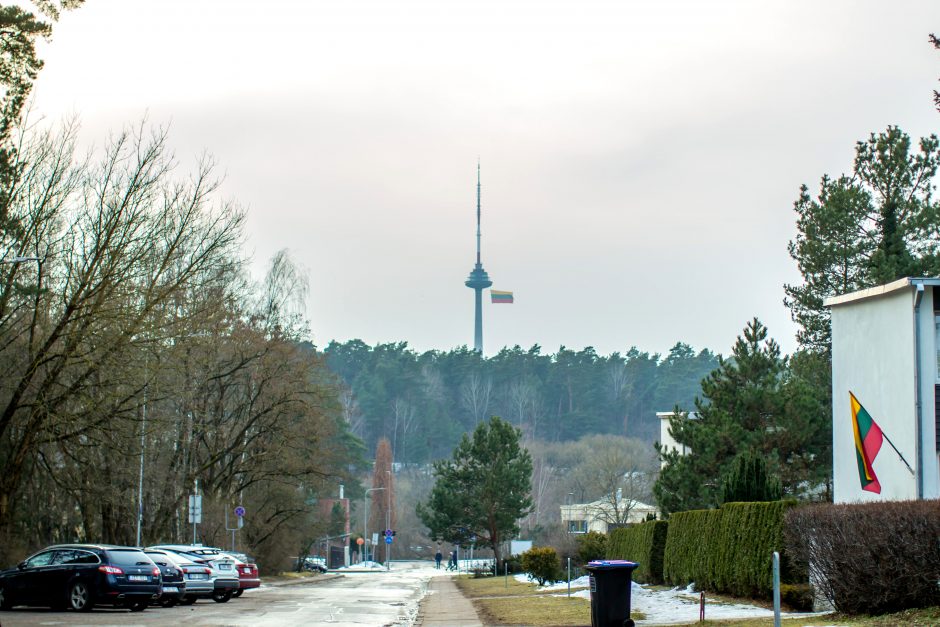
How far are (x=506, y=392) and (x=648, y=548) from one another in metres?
113

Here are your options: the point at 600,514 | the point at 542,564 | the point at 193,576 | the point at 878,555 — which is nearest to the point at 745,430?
the point at 542,564

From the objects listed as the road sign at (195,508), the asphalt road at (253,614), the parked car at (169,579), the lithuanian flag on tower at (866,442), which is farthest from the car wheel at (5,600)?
the lithuanian flag on tower at (866,442)

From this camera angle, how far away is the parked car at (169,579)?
95.1 ft

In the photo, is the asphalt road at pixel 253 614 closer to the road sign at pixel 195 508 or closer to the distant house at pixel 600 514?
the road sign at pixel 195 508

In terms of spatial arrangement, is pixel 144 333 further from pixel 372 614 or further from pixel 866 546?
pixel 866 546

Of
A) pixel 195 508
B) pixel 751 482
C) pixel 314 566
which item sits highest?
pixel 751 482

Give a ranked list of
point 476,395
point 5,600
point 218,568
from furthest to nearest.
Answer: point 476,395 → point 218,568 → point 5,600

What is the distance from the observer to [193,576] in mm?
31016

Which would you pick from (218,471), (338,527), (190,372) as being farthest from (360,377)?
(190,372)

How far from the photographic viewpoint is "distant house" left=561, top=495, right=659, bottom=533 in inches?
3397

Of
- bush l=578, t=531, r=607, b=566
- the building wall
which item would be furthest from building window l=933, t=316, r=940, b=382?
bush l=578, t=531, r=607, b=566

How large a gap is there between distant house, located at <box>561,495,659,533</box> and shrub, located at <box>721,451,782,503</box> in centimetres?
5240

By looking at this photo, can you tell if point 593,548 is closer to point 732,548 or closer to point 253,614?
point 732,548

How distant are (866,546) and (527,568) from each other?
1072 inches
